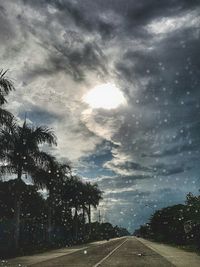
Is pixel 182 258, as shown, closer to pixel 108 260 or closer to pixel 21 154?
pixel 108 260

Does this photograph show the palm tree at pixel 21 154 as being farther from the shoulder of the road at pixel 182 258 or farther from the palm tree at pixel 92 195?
the palm tree at pixel 92 195

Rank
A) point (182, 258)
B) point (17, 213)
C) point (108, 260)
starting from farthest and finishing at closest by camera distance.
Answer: point (17, 213) < point (182, 258) < point (108, 260)

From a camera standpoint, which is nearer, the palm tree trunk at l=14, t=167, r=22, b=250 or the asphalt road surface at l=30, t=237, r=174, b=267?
the asphalt road surface at l=30, t=237, r=174, b=267

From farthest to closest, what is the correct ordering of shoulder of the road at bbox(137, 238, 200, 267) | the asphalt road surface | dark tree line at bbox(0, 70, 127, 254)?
dark tree line at bbox(0, 70, 127, 254) → shoulder of the road at bbox(137, 238, 200, 267) → the asphalt road surface

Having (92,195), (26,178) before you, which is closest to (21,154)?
(26,178)

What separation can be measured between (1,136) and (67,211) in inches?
2054

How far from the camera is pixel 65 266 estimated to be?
18.0 metres

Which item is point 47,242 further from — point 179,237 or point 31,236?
point 179,237

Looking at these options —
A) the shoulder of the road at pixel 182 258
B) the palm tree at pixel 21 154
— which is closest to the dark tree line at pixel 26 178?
the palm tree at pixel 21 154

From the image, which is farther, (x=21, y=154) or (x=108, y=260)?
(x=21, y=154)

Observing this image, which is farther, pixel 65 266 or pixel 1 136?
pixel 1 136

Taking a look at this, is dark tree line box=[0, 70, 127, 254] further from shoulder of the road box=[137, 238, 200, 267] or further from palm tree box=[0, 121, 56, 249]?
shoulder of the road box=[137, 238, 200, 267]

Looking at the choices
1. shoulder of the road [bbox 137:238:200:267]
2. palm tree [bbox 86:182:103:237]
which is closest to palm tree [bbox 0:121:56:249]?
shoulder of the road [bbox 137:238:200:267]

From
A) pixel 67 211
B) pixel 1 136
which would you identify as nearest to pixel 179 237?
pixel 67 211
